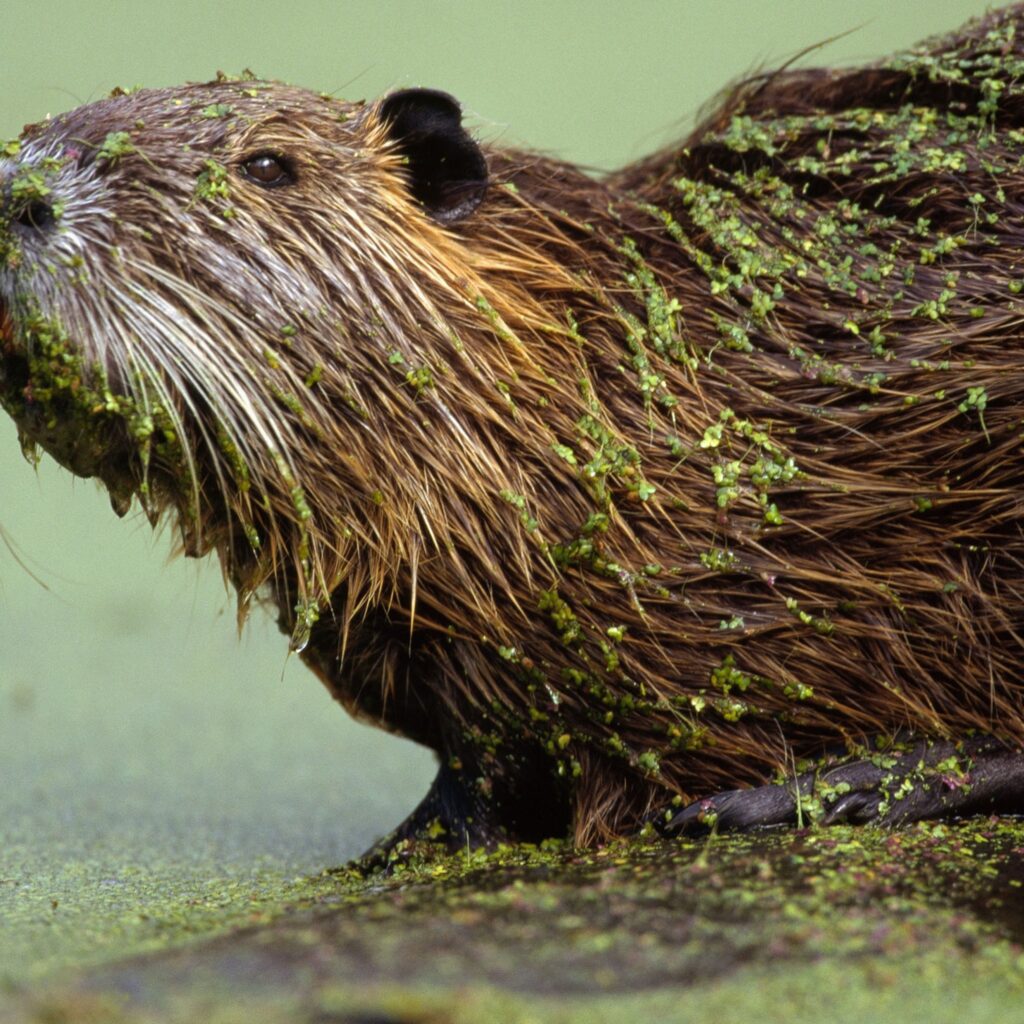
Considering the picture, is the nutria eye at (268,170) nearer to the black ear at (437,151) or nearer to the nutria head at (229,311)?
the nutria head at (229,311)

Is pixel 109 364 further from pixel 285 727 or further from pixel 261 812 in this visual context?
pixel 285 727

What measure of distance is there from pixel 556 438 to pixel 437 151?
1.95 ft

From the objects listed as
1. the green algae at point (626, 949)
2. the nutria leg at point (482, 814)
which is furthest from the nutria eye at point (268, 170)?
the green algae at point (626, 949)

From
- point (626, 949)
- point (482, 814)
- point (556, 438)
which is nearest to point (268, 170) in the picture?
point (556, 438)

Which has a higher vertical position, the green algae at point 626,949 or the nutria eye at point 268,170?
the nutria eye at point 268,170

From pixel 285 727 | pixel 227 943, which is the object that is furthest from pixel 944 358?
pixel 285 727

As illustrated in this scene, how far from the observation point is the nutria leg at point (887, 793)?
2.71 meters

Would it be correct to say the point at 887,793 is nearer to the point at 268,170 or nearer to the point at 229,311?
the point at 229,311

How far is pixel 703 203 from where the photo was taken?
302 centimetres

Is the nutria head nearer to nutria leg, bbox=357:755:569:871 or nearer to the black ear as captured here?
the black ear

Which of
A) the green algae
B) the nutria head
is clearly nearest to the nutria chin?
the nutria head

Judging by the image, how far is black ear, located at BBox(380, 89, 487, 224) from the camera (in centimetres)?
281

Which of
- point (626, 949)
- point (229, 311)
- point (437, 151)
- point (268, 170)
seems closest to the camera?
point (626, 949)

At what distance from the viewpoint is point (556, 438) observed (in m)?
2.73
